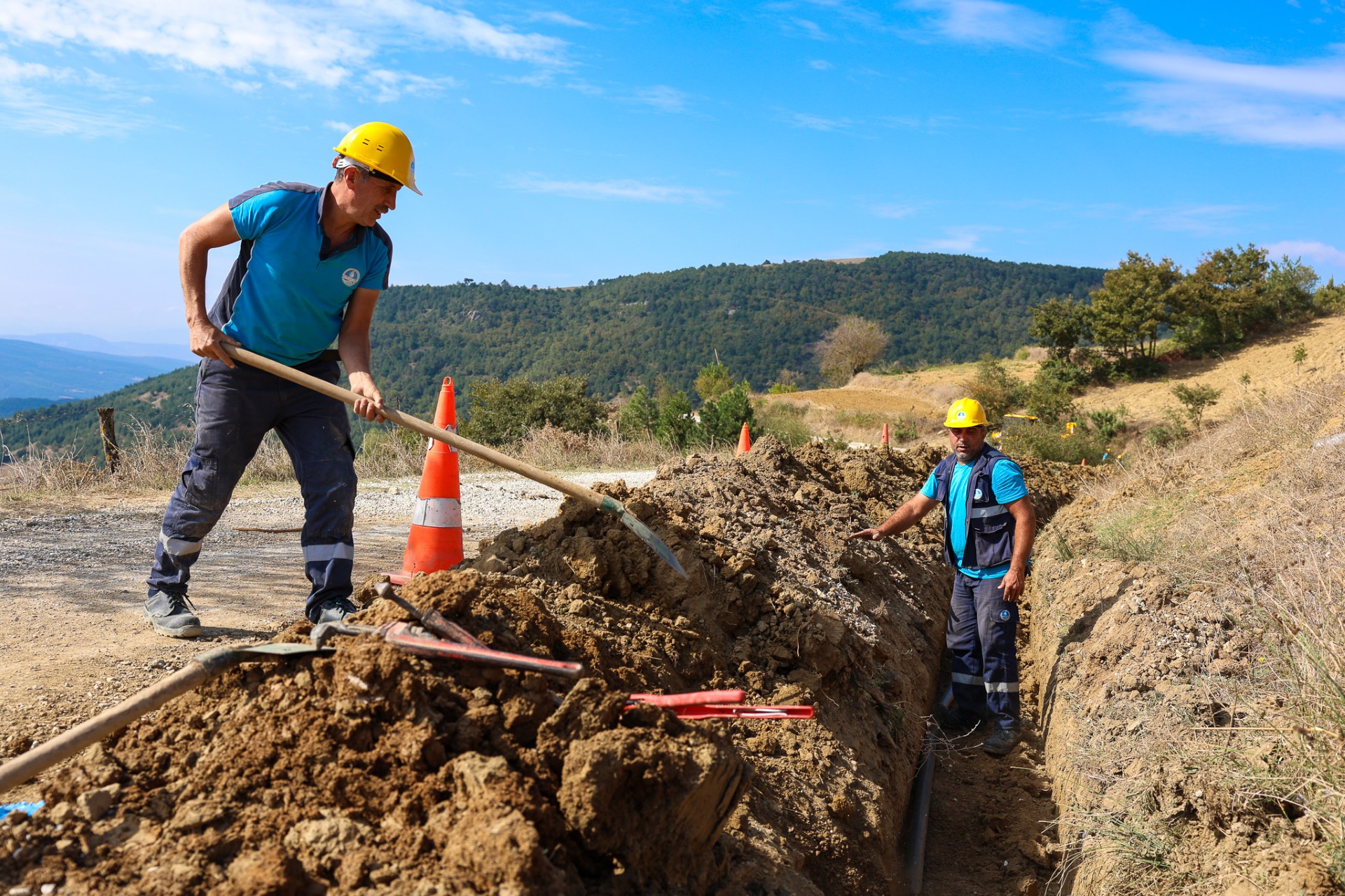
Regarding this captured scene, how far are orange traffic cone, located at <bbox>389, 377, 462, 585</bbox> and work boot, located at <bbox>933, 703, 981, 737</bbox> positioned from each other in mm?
3078

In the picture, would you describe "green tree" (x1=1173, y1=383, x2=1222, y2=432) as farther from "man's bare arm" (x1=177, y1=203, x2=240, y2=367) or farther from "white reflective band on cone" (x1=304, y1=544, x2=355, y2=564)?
"man's bare arm" (x1=177, y1=203, x2=240, y2=367)

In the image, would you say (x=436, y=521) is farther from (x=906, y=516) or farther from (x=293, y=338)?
(x=906, y=516)

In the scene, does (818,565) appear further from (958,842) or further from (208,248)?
(208,248)

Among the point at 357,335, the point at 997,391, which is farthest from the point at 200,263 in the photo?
the point at 997,391

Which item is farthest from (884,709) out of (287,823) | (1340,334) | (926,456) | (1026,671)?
(1340,334)

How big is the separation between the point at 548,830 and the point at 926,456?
9580mm

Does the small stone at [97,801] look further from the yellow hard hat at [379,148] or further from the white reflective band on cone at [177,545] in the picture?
the yellow hard hat at [379,148]

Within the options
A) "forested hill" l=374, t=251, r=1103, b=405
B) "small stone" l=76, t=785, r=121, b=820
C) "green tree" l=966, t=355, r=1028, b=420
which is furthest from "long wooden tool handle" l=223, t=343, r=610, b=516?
"forested hill" l=374, t=251, r=1103, b=405

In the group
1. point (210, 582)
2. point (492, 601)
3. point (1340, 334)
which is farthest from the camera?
point (1340, 334)

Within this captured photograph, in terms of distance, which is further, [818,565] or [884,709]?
[818,565]

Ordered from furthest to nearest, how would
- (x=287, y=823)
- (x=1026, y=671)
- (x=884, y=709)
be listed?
(x=1026, y=671), (x=884, y=709), (x=287, y=823)

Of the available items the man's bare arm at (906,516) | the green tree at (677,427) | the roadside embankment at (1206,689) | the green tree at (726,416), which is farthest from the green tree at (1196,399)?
the man's bare arm at (906,516)

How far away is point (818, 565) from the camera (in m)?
5.38

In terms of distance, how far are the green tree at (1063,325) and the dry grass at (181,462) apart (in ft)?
80.8
